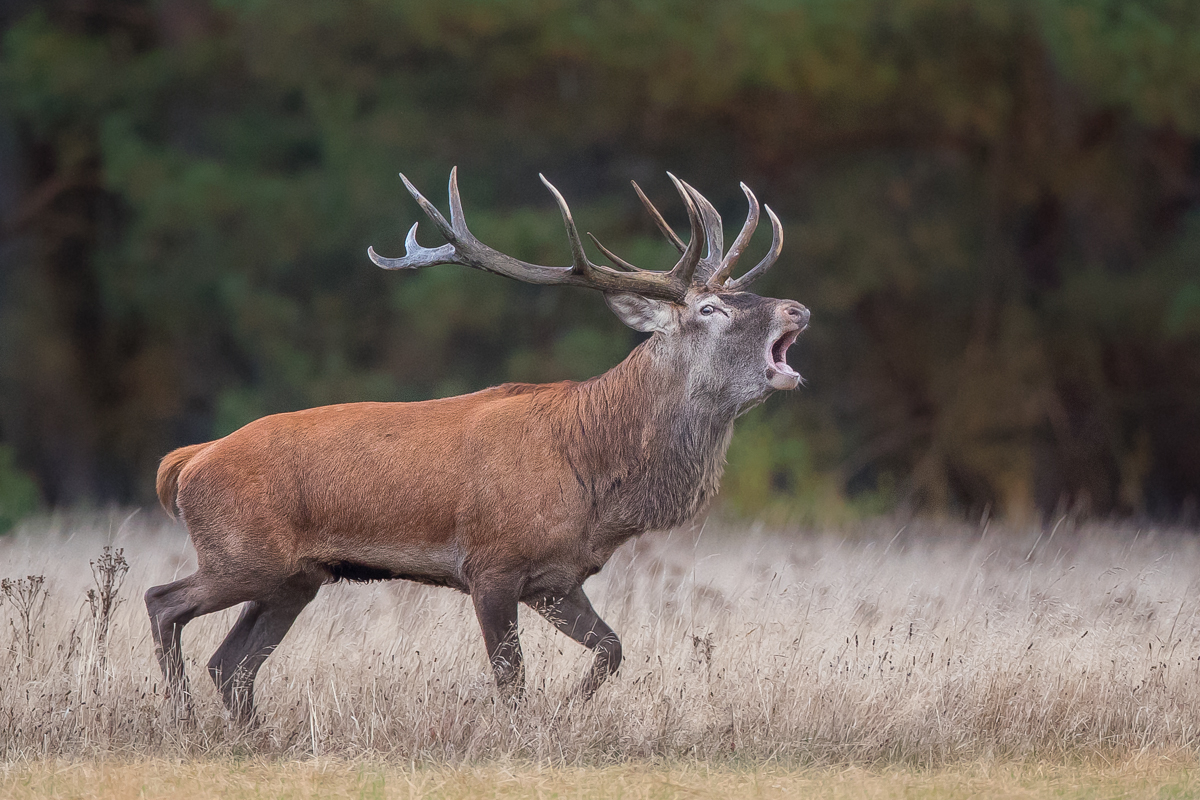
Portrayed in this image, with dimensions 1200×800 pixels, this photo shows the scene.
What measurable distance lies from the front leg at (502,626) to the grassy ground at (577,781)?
0.58 meters

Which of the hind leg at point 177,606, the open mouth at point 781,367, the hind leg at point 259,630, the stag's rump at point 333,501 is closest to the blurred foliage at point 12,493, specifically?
the hind leg at point 259,630

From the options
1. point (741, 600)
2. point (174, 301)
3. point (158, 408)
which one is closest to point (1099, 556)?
point (741, 600)

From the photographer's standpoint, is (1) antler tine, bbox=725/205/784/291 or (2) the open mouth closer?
(2) the open mouth

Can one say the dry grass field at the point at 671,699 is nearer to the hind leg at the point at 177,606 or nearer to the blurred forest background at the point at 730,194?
the hind leg at the point at 177,606

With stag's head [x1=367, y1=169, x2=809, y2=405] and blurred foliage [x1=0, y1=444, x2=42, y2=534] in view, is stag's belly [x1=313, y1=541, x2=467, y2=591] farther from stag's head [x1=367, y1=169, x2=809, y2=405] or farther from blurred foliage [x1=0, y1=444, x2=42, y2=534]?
blurred foliage [x1=0, y1=444, x2=42, y2=534]

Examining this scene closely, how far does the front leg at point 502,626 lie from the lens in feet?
17.7

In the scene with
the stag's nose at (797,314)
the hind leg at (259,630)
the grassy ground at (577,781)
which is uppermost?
the stag's nose at (797,314)

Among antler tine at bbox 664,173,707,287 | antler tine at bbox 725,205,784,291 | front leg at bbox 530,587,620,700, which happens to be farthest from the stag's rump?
antler tine at bbox 725,205,784,291

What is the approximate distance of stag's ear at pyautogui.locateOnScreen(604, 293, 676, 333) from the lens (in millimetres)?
6109

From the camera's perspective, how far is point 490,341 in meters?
14.0

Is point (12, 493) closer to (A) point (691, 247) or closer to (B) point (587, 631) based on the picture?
(B) point (587, 631)

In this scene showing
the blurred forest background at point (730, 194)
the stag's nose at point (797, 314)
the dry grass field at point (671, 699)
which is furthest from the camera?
the blurred forest background at point (730, 194)

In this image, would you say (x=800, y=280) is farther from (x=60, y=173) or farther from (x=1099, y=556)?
(x=60, y=173)

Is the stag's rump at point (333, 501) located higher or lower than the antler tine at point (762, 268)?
lower
